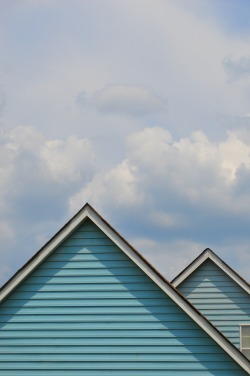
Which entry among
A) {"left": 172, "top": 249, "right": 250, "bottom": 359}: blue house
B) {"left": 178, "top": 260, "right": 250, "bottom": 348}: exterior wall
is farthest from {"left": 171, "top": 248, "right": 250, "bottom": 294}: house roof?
{"left": 178, "top": 260, "right": 250, "bottom": 348}: exterior wall

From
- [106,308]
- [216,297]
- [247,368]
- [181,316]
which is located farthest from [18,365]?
[216,297]

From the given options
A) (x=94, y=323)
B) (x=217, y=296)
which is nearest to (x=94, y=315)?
(x=94, y=323)

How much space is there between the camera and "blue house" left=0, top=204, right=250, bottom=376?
18078mm

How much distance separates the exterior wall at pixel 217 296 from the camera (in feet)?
97.1

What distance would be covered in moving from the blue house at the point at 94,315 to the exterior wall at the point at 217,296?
1167 centimetres

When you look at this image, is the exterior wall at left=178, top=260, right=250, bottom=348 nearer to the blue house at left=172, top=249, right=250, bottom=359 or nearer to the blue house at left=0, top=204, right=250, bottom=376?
the blue house at left=172, top=249, right=250, bottom=359

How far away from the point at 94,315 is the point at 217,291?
1204 centimetres

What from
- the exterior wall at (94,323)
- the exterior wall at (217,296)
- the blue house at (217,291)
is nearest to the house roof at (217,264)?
the blue house at (217,291)

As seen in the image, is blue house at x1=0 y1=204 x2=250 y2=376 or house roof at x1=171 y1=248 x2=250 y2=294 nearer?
blue house at x1=0 y1=204 x2=250 y2=376

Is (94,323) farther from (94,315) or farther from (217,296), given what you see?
(217,296)

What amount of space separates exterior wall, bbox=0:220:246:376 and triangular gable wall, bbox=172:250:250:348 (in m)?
11.4

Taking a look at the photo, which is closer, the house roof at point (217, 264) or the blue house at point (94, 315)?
the blue house at point (94, 315)

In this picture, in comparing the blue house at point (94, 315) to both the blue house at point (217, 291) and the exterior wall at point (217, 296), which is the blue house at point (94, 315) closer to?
the blue house at point (217, 291)

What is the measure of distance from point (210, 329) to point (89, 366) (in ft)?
9.30
